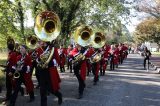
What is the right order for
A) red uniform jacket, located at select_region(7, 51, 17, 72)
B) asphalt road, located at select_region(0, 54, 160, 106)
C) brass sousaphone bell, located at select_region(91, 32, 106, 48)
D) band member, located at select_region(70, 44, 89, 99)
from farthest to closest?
brass sousaphone bell, located at select_region(91, 32, 106, 48)
band member, located at select_region(70, 44, 89, 99)
asphalt road, located at select_region(0, 54, 160, 106)
red uniform jacket, located at select_region(7, 51, 17, 72)

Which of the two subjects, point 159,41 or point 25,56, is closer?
point 25,56

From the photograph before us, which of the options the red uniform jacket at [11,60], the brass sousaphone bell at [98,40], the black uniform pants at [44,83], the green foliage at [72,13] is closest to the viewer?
the black uniform pants at [44,83]

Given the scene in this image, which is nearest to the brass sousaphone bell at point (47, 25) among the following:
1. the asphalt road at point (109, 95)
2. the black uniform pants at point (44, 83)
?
the black uniform pants at point (44, 83)

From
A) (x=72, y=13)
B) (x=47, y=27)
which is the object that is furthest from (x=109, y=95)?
(x=72, y=13)

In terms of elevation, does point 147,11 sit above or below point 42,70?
above

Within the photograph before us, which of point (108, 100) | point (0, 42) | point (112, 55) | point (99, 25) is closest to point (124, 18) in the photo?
point (99, 25)

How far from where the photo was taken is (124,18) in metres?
43.8

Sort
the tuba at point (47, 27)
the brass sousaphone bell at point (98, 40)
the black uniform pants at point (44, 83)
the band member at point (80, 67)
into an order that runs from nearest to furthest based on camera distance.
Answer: the black uniform pants at point (44, 83) → the tuba at point (47, 27) → the band member at point (80, 67) → the brass sousaphone bell at point (98, 40)

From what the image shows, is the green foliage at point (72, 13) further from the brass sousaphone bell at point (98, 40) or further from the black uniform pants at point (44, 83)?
the black uniform pants at point (44, 83)

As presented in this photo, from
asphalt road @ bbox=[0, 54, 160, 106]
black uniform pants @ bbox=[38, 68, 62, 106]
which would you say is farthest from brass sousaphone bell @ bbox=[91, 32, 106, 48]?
black uniform pants @ bbox=[38, 68, 62, 106]

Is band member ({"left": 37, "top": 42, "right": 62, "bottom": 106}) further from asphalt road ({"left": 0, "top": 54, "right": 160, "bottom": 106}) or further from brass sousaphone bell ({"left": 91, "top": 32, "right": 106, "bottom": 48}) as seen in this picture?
brass sousaphone bell ({"left": 91, "top": 32, "right": 106, "bottom": 48})

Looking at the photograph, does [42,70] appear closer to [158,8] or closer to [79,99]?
[79,99]

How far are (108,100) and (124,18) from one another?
31.3 m

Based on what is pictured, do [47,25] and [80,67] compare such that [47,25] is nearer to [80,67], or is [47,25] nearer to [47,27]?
[47,27]
